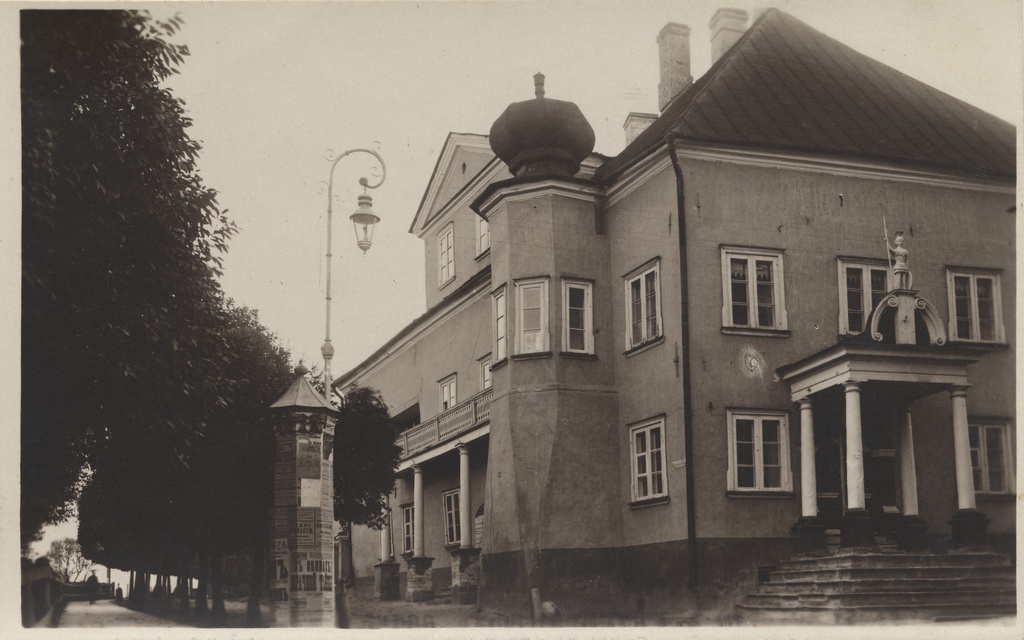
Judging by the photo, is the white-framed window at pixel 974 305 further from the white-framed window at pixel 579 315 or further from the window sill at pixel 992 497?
the white-framed window at pixel 579 315

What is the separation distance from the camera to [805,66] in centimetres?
2450

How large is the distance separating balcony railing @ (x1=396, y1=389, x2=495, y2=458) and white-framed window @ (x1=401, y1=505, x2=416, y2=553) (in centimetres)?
183

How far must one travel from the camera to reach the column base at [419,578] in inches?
1216

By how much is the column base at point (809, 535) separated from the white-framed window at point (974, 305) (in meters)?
4.19

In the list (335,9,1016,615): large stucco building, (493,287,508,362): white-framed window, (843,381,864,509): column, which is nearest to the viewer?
(843,381,864,509): column

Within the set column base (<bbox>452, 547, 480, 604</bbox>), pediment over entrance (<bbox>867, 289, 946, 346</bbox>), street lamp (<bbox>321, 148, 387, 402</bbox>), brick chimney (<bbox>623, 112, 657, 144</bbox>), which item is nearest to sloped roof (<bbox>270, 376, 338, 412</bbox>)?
street lamp (<bbox>321, 148, 387, 402</bbox>)

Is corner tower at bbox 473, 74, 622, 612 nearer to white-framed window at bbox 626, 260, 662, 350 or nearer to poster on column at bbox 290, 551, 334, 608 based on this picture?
white-framed window at bbox 626, 260, 662, 350

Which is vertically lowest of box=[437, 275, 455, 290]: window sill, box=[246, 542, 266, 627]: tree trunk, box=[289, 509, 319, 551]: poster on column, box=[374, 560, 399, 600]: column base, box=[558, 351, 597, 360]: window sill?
box=[374, 560, 399, 600]: column base

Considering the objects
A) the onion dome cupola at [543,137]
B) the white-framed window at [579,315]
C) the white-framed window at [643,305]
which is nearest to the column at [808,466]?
the white-framed window at [643,305]

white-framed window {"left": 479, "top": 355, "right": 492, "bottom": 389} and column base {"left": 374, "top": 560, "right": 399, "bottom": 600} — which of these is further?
column base {"left": 374, "top": 560, "right": 399, "bottom": 600}

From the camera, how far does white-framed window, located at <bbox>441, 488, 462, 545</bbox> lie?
30.6m

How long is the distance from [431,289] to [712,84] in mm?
11761

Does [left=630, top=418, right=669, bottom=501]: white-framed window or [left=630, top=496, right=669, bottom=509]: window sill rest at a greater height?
[left=630, top=418, right=669, bottom=501]: white-framed window

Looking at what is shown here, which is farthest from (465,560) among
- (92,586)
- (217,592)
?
(92,586)
